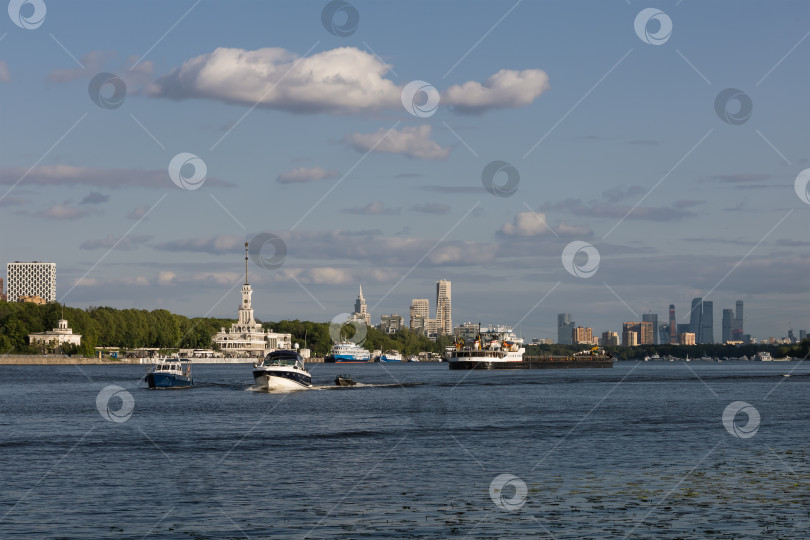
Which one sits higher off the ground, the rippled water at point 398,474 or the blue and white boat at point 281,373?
the blue and white boat at point 281,373

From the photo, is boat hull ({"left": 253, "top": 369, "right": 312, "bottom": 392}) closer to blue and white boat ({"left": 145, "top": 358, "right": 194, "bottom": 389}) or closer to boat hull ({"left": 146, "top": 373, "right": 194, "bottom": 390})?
boat hull ({"left": 146, "top": 373, "right": 194, "bottom": 390})

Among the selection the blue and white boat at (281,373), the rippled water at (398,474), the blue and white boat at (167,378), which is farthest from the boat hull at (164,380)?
the rippled water at (398,474)

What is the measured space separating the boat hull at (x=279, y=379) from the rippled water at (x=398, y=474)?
2851cm

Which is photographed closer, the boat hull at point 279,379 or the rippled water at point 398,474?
the rippled water at point 398,474

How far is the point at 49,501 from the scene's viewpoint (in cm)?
4116

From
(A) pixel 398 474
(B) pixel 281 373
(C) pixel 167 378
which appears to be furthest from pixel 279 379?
(A) pixel 398 474

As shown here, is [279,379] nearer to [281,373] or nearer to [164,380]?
[281,373]

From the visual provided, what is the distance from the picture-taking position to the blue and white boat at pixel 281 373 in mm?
121938

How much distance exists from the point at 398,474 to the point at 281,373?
75.0 metres

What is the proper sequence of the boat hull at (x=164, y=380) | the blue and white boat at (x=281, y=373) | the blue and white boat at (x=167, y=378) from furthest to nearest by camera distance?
the blue and white boat at (x=167, y=378)
the boat hull at (x=164, y=380)
the blue and white boat at (x=281, y=373)

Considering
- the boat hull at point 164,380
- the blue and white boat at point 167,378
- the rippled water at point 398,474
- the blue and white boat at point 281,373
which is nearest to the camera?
the rippled water at point 398,474

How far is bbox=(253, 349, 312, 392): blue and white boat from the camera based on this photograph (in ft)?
400

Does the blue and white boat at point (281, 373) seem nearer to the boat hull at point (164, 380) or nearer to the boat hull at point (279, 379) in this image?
the boat hull at point (279, 379)

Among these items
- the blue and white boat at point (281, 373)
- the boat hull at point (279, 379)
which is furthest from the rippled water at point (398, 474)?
the boat hull at point (279, 379)
